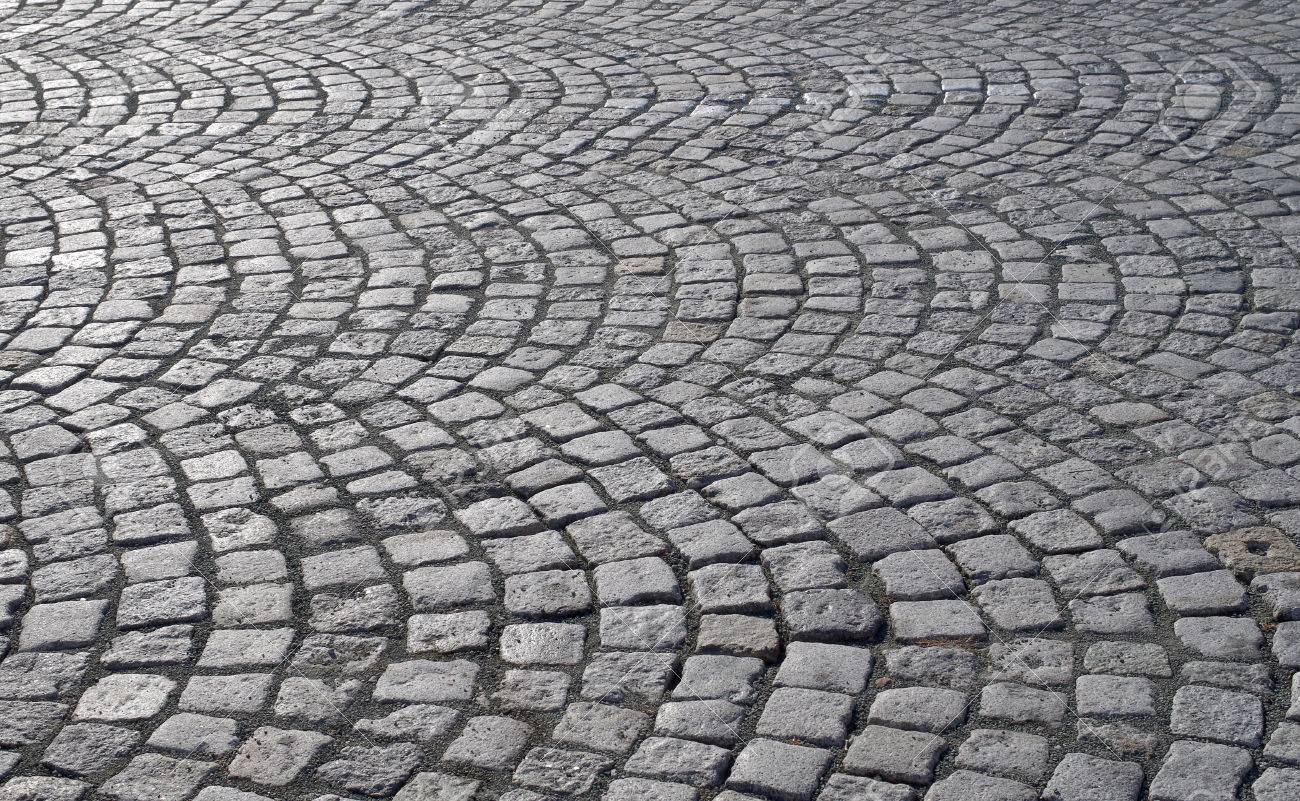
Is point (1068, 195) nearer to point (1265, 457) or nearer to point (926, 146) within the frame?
point (926, 146)

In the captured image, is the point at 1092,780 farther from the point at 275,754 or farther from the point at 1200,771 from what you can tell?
the point at 275,754

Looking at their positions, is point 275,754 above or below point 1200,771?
above

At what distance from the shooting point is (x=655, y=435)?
4.62m

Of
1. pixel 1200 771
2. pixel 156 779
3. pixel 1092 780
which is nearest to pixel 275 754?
pixel 156 779

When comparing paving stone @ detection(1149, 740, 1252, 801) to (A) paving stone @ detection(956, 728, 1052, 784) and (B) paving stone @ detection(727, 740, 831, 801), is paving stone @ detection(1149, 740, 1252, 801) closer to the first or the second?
(A) paving stone @ detection(956, 728, 1052, 784)

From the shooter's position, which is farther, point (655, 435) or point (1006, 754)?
point (655, 435)

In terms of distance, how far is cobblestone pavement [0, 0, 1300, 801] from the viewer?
336 cm

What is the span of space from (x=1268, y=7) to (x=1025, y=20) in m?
1.68

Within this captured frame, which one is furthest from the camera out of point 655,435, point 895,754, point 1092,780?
point 655,435

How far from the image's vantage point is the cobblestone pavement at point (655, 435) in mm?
3361

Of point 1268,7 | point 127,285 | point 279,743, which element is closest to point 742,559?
point 279,743

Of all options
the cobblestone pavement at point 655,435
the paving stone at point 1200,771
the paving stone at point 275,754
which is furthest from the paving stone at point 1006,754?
the paving stone at point 275,754

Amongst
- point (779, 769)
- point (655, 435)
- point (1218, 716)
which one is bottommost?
point (1218, 716)

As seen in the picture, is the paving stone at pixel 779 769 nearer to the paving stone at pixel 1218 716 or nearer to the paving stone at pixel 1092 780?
the paving stone at pixel 1092 780
